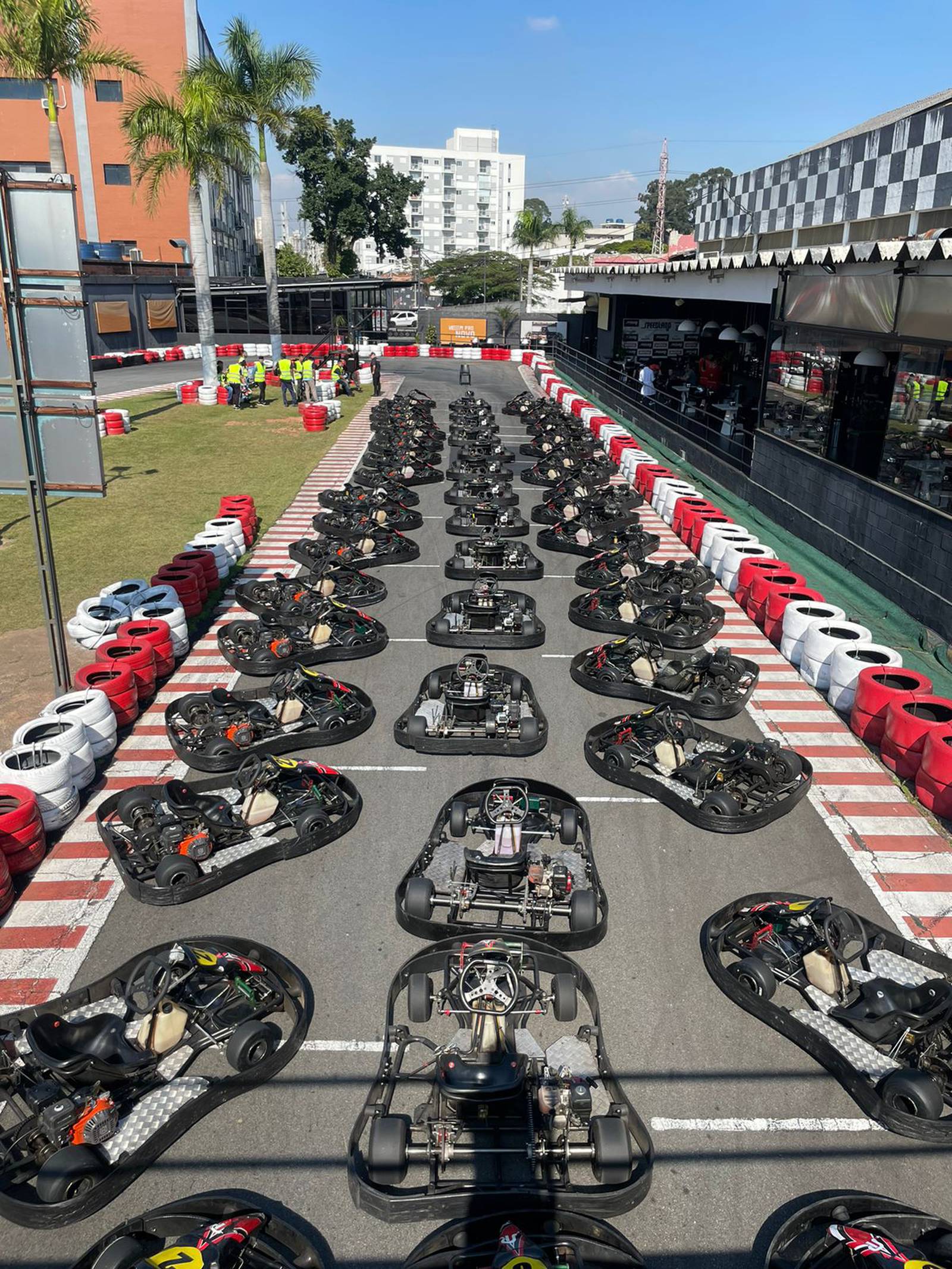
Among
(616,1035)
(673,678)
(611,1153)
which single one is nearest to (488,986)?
(616,1035)

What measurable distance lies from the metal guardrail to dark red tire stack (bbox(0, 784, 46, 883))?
19.6 meters

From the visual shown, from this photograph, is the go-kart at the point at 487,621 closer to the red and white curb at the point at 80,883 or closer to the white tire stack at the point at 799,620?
the red and white curb at the point at 80,883

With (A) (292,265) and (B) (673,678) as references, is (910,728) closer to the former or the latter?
(B) (673,678)

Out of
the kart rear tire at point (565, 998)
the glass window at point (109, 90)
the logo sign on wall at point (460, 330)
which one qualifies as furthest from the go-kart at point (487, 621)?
the glass window at point (109, 90)

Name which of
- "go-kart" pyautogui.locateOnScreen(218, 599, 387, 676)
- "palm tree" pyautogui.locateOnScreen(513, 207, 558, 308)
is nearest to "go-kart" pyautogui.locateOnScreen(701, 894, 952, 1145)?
"go-kart" pyautogui.locateOnScreen(218, 599, 387, 676)

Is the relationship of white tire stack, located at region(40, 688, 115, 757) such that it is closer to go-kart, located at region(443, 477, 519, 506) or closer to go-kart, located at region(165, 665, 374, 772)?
go-kart, located at region(165, 665, 374, 772)

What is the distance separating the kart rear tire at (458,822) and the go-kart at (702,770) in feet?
7.46

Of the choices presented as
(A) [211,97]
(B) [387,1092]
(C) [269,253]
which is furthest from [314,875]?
(C) [269,253]

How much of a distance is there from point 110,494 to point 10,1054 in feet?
65.2

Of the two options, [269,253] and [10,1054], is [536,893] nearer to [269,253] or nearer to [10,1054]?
[10,1054]

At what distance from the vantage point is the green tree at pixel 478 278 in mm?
95750

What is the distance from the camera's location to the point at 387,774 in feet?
35.2

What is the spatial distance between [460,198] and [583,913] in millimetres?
155163

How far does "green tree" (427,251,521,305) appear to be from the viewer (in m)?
95.8
